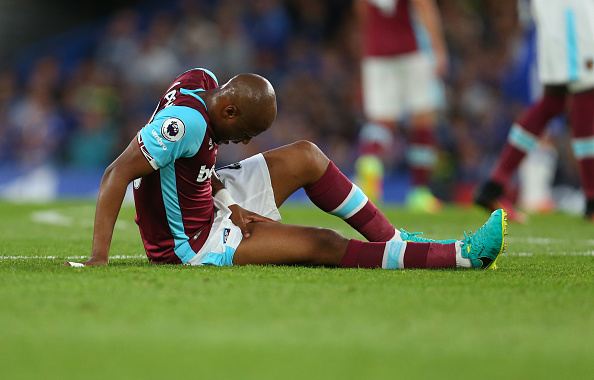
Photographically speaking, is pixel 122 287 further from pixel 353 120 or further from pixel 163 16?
pixel 163 16

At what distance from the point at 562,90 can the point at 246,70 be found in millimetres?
7719

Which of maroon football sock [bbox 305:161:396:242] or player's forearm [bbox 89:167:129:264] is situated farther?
maroon football sock [bbox 305:161:396:242]

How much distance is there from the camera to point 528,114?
238 inches

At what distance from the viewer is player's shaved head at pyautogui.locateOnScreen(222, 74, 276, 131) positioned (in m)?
2.98

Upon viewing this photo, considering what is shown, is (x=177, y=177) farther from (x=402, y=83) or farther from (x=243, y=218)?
(x=402, y=83)

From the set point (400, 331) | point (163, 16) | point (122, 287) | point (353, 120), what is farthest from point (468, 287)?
point (163, 16)

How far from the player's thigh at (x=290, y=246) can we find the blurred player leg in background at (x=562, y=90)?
3043 millimetres

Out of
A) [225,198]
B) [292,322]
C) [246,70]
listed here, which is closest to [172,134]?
[225,198]

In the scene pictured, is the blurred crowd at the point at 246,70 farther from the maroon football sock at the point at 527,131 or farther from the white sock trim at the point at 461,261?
the white sock trim at the point at 461,261

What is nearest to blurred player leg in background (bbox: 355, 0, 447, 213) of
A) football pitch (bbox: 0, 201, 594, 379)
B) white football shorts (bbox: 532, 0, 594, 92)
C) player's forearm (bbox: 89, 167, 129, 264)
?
white football shorts (bbox: 532, 0, 594, 92)

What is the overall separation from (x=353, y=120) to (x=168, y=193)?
9331mm

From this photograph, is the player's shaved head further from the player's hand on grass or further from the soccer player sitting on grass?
the player's hand on grass

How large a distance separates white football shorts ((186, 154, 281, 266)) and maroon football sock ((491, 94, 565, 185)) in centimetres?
310

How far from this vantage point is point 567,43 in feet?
19.4
